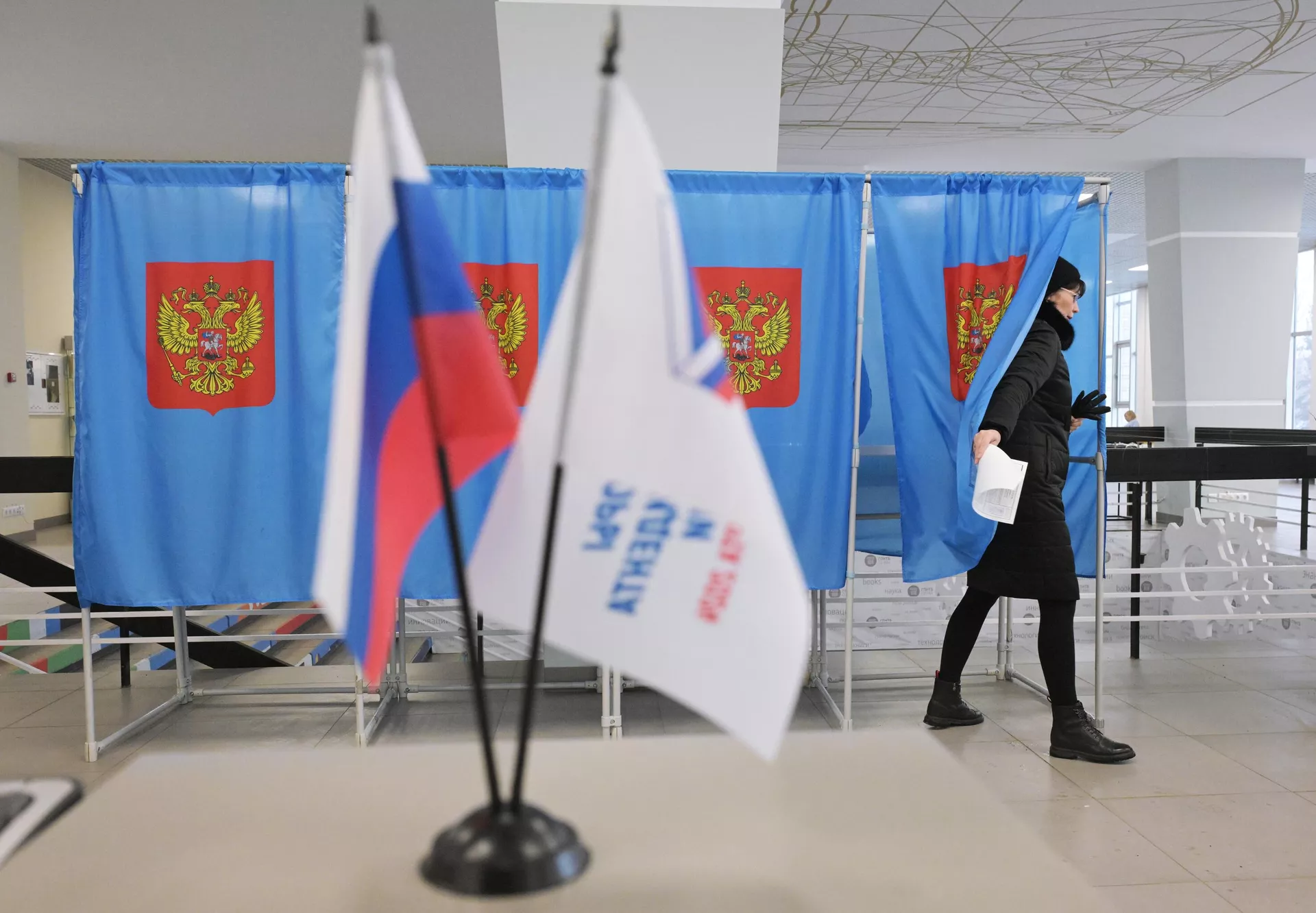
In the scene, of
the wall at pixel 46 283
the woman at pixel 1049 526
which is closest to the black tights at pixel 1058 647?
the woman at pixel 1049 526

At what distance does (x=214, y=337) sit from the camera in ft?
8.66

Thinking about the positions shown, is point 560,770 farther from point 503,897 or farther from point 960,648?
point 960,648

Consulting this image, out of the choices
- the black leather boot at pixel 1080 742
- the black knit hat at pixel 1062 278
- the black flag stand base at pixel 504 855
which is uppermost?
the black knit hat at pixel 1062 278

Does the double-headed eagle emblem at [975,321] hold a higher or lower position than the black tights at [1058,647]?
higher

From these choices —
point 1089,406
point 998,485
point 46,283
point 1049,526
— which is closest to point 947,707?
point 1049,526

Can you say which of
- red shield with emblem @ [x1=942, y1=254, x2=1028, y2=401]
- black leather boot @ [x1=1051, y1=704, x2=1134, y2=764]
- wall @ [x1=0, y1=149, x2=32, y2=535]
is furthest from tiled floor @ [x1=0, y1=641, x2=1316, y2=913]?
wall @ [x1=0, y1=149, x2=32, y2=535]

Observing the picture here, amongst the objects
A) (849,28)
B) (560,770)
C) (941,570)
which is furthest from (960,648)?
(849,28)

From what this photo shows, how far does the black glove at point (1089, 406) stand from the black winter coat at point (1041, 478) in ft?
0.71

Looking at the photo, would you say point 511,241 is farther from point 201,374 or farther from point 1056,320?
point 1056,320

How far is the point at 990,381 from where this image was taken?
2619 millimetres

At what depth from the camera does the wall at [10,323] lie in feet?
22.2

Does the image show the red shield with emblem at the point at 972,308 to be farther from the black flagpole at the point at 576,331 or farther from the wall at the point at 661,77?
the black flagpole at the point at 576,331

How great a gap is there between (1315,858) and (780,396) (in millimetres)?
1759

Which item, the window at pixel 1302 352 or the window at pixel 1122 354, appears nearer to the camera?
the window at pixel 1302 352
